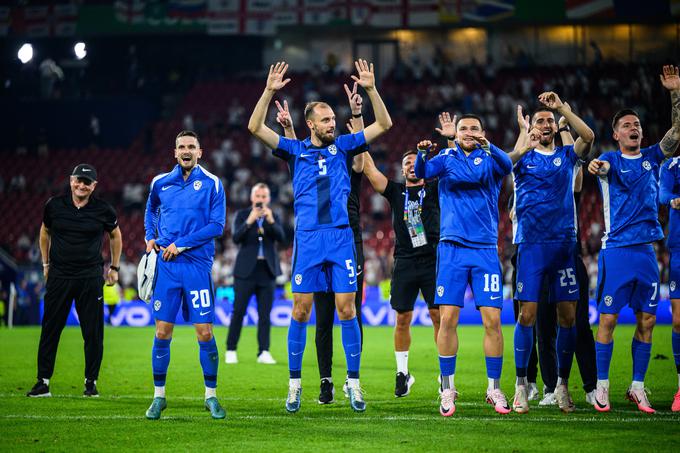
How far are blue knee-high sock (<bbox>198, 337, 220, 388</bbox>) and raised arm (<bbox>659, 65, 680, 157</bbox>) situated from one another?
4738 mm

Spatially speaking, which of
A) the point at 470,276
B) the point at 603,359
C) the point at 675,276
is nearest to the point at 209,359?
the point at 470,276

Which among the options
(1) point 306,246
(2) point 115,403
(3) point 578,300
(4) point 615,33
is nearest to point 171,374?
(2) point 115,403

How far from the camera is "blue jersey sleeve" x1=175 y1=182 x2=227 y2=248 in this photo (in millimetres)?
8750

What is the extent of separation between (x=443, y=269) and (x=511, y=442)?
2.01 meters

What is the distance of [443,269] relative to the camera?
871 centimetres

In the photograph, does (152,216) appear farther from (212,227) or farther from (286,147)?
(286,147)

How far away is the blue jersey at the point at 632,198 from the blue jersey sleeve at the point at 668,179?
651mm

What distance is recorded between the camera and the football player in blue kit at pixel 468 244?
8.56 meters

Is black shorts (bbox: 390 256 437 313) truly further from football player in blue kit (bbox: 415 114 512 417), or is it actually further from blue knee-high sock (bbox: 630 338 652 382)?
blue knee-high sock (bbox: 630 338 652 382)

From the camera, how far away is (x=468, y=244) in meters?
8.64

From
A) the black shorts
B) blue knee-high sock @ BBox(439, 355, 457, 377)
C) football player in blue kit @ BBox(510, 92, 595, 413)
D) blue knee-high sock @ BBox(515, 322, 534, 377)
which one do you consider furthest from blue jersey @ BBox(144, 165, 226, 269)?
blue knee-high sock @ BBox(515, 322, 534, 377)

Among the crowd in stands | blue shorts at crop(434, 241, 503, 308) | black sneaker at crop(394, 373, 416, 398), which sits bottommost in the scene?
black sneaker at crop(394, 373, 416, 398)

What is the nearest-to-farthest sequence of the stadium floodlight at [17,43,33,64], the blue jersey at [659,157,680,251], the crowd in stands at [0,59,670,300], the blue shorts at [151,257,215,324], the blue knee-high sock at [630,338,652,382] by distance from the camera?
1. the blue shorts at [151,257,215,324]
2. the blue knee-high sock at [630,338,652,382]
3. the blue jersey at [659,157,680,251]
4. the crowd in stands at [0,59,670,300]
5. the stadium floodlight at [17,43,33,64]

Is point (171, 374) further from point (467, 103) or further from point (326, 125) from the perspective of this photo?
point (467, 103)
